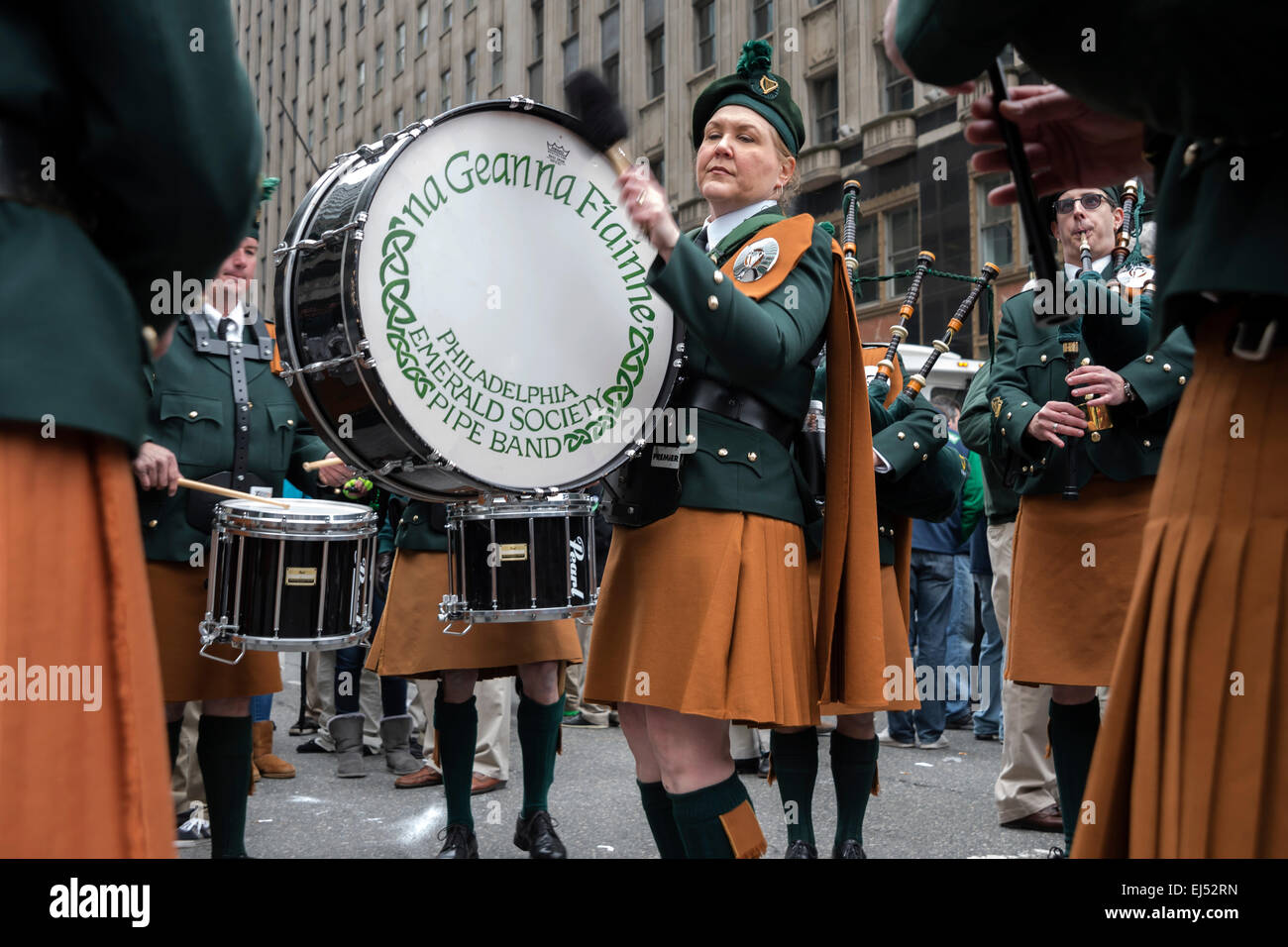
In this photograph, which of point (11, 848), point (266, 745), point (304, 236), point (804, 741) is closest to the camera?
point (11, 848)

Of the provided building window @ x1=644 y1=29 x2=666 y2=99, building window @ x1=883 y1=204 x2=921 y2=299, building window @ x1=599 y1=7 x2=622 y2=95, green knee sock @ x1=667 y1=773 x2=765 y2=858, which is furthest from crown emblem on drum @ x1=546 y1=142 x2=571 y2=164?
building window @ x1=599 y1=7 x2=622 y2=95

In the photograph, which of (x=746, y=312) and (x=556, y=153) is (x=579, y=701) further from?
(x=746, y=312)

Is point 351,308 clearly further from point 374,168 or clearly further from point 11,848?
point 11,848

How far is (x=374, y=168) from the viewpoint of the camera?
2.72 metres

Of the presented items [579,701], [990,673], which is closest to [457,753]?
[579,701]

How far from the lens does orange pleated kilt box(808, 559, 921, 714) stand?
301 cm

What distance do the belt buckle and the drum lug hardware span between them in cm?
186

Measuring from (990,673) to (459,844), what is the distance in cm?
459

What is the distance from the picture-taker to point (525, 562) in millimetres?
3430

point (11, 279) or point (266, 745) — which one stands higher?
point (11, 279)

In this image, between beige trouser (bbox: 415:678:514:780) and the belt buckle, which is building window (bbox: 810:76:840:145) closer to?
beige trouser (bbox: 415:678:514:780)

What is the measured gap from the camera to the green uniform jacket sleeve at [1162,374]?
3500mm
